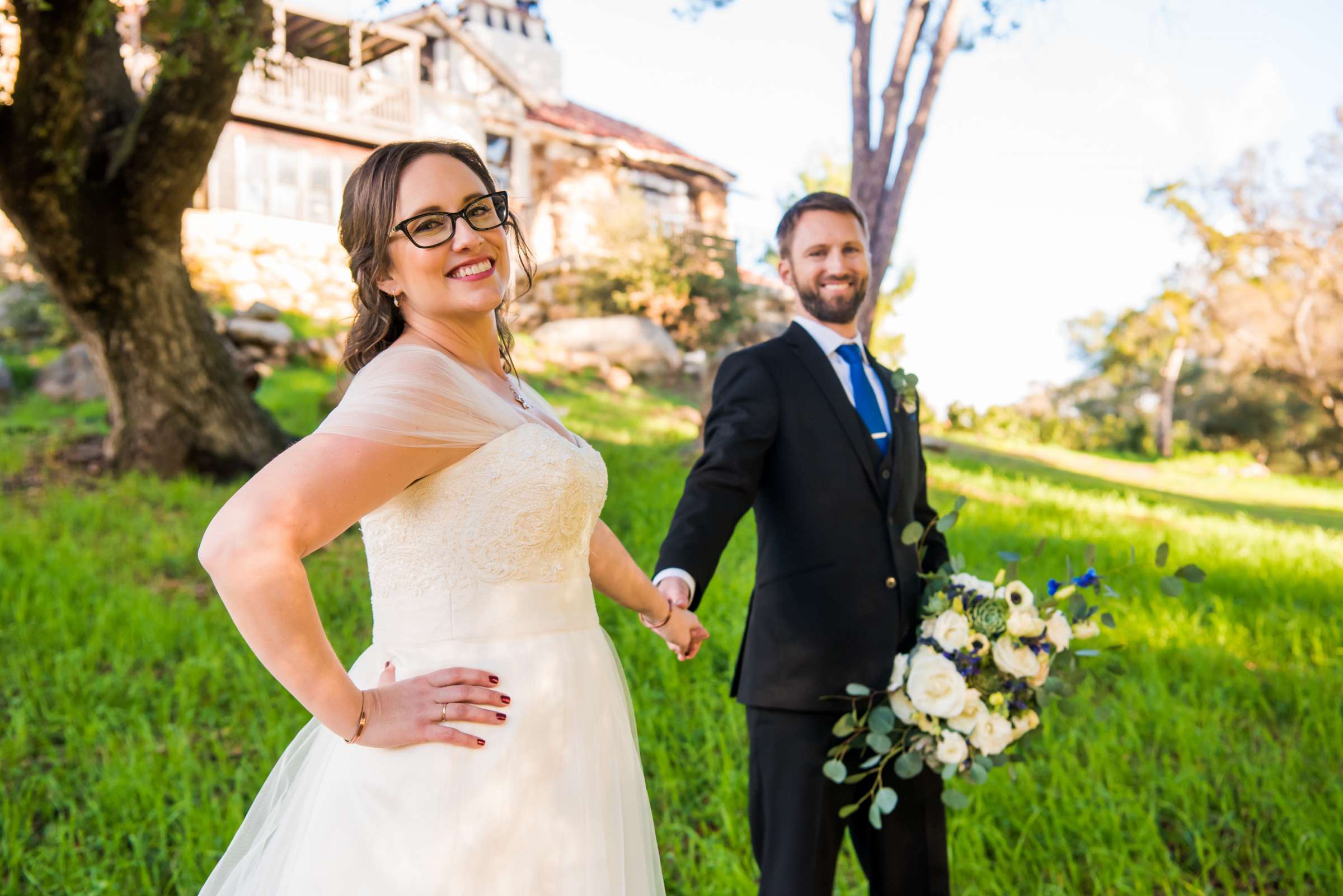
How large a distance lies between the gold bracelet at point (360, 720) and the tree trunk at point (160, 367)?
7410 millimetres

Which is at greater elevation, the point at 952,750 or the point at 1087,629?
the point at 1087,629

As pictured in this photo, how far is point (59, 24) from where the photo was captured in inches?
259

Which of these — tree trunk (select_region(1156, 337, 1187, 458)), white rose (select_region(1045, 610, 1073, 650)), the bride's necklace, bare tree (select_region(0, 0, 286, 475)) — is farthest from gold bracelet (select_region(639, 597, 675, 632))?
tree trunk (select_region(1156, 337, 1187, 458))

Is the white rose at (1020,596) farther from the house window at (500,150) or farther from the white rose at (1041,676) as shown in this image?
the house window at (500,150)

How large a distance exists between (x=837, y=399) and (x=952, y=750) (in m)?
1.05

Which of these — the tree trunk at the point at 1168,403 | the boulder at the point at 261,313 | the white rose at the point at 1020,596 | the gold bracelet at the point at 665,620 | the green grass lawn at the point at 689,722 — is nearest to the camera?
the gold bracelet at the point at 665,620

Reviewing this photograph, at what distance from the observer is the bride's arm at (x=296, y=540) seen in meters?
1.56

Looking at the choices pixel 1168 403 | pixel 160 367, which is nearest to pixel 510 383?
pixel 160 367

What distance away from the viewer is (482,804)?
1852 millimetres

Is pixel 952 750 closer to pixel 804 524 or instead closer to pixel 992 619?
pixel 992 619

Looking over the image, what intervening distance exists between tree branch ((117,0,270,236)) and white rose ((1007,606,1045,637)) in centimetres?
616

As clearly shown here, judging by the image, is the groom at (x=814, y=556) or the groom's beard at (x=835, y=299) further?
the groom's beard at (x=835, y=299)

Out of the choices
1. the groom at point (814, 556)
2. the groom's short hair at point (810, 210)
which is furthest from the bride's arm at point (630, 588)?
the groom's short hair at point (810, 210)

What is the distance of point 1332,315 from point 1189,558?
21840 mm
